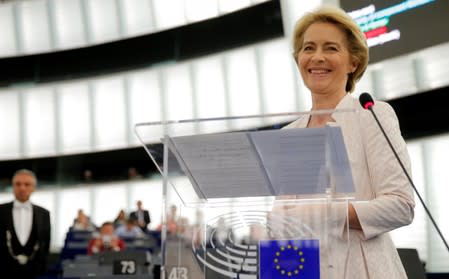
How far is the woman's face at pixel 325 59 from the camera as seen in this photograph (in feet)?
8.52

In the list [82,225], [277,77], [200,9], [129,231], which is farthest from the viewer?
[200,9]

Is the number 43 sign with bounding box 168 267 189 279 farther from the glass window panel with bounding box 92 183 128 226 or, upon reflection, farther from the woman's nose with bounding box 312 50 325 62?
the glass window panel with bounding box 92 183 128 226

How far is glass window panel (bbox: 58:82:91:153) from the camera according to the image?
2017 cm

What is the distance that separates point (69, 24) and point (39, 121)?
8.85ft

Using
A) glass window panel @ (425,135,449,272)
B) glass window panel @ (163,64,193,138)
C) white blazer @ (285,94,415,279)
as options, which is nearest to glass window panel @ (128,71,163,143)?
glass window panel @ (163,64,193,138)

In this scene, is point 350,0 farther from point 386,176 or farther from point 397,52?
point 386,176

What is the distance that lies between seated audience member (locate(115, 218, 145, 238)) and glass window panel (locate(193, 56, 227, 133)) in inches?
175

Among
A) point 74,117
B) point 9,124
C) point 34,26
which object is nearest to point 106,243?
point 74,117

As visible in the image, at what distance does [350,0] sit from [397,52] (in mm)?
1301

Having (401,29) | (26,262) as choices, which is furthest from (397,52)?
(26,262)

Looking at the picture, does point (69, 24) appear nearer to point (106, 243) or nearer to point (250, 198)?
point (106, 243)

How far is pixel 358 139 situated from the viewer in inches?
93.5

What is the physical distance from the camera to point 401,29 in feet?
37.5

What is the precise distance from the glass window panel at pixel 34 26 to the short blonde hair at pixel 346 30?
18921 mm
